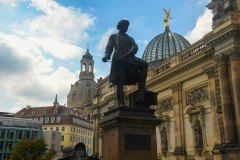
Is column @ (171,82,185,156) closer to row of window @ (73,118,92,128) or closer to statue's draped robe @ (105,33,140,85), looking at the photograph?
statue's draped robe @ (105,33,140,85)

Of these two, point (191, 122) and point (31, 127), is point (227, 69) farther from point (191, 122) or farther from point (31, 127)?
point (31, 127)

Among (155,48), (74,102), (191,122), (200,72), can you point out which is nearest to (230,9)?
(200,72)

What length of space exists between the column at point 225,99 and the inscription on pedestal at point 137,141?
14746mm

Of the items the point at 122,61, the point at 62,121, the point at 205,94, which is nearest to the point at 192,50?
the point at 205,94

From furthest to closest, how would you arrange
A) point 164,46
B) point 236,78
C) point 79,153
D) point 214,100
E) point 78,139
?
point 78,139 → point 164,46 → point 214,100 → point 236,78 → point 79,153

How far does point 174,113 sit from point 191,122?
2.94 m

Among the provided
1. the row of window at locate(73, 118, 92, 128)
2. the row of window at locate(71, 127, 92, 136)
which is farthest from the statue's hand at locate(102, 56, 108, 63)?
the row of window at locate(73, 118, 92, 128)

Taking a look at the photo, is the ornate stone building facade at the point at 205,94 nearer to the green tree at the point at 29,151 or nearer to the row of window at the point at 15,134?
the green tree at the point at 29,151

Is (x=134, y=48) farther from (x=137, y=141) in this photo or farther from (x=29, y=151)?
(x=29, y=151)

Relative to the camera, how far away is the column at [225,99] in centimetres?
2175

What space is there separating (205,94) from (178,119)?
4579mm

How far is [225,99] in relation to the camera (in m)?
22.6

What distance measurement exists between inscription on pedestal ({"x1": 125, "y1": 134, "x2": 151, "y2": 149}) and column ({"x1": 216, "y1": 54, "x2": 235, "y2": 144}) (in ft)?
48.4

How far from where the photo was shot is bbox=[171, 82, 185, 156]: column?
30.2 meters
